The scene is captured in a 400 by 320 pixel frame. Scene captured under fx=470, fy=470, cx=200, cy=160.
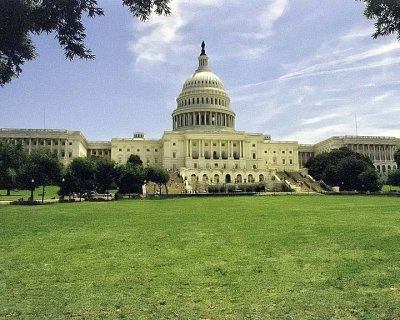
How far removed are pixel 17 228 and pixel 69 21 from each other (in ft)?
70.5

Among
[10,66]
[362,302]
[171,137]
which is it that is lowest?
[362,302]

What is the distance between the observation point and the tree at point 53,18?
12.2m

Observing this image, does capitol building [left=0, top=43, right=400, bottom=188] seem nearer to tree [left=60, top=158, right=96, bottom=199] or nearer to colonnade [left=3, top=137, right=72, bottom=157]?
colonnade [left=3, top=137, right=72, bottom=157]

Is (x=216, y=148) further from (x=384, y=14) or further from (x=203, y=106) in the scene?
(x=384, y=14)

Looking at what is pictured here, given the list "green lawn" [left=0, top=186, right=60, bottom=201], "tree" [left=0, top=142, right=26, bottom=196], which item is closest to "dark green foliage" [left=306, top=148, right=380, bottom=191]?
"green lawn" [left=0, top=186, right=60, bottom=201]

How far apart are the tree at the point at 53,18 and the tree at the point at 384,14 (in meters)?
6.33

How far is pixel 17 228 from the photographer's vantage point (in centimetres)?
3072

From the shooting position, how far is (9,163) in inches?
3620

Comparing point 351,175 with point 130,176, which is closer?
point 130,176

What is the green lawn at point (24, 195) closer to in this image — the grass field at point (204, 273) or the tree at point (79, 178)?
the tree at point (79, 178)

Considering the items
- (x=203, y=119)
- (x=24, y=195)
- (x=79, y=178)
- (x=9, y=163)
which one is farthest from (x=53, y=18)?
(x=203, y=119)

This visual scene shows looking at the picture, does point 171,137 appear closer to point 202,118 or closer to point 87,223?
point 202,118

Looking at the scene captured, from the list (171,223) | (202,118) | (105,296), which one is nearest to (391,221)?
(171,223)

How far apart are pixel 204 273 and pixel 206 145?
13785 cm
